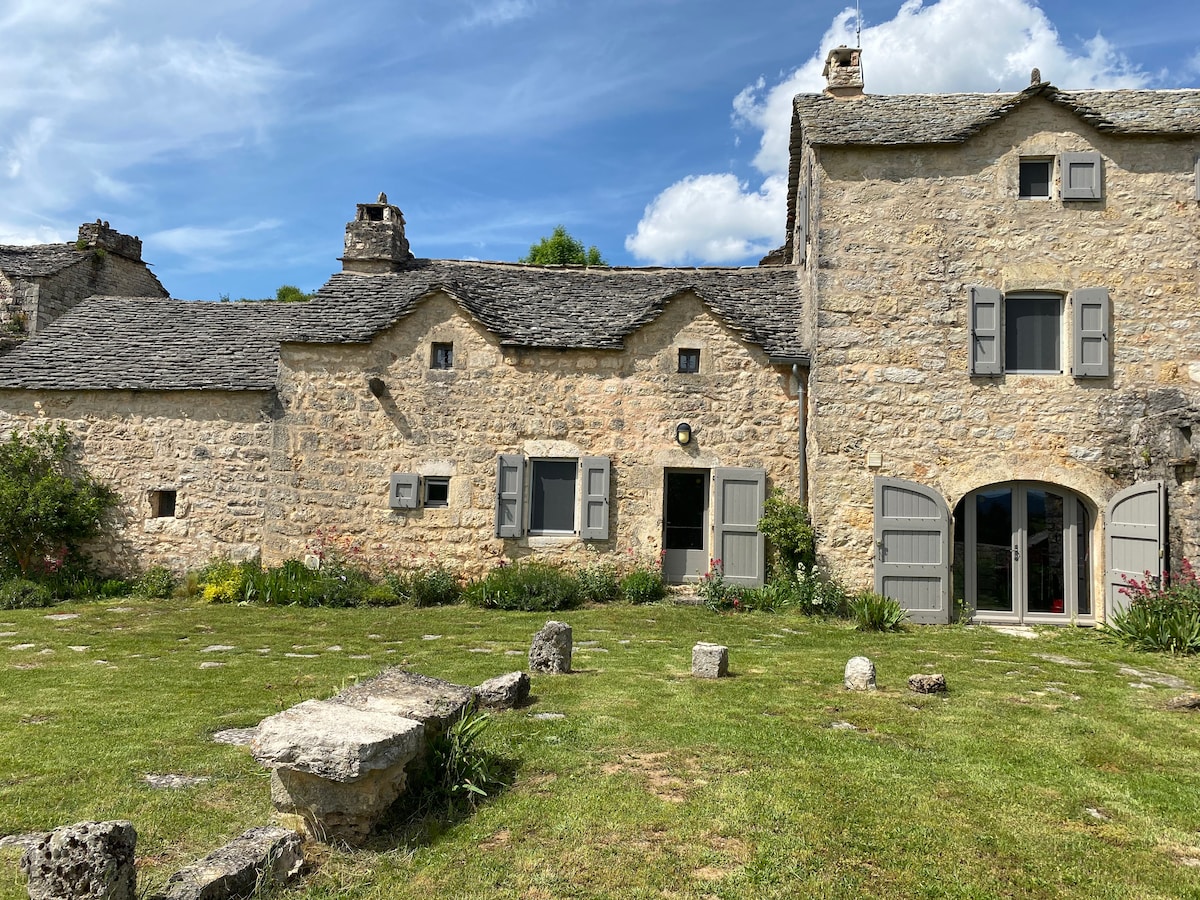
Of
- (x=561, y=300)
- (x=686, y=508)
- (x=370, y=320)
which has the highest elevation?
(x=561, y=300)

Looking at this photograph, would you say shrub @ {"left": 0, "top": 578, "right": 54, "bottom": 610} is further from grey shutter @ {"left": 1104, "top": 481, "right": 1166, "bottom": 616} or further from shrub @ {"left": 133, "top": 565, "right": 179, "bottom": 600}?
grey shutter @ {"left": 1104, "top": 481, "right": 1166, "bottom": 616}

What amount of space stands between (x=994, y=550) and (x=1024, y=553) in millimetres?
392

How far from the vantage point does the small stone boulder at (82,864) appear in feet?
9.82

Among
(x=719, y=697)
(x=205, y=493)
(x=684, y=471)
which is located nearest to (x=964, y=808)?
(x=719, y=697)

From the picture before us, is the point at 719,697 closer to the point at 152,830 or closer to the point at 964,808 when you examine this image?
the point at 964,808

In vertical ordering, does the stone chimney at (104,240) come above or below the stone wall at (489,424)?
above

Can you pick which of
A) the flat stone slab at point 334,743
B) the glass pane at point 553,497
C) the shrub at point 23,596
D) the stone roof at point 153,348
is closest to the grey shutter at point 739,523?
the glass pane at point 553,497

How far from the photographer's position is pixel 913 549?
10891 mm

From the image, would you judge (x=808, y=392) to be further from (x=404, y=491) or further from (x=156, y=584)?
(x=156, y=584)

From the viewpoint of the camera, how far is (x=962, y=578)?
11.0 metres

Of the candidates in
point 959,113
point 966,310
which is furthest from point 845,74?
point 966,310

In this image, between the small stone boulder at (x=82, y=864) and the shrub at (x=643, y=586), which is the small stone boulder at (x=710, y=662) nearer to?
the shrub at (x=643, y=586)

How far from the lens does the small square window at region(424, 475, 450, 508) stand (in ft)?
40.5

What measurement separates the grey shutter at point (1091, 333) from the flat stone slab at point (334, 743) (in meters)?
10.7
